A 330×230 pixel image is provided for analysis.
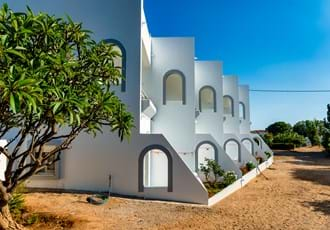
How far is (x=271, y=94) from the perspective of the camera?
1700 inches

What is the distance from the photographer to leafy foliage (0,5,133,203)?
4.59m

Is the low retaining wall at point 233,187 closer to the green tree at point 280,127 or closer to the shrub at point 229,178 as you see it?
the shrub at point 229,178

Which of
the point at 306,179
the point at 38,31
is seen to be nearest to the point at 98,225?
the point at 38,31

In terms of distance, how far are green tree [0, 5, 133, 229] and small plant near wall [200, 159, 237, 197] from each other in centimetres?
925

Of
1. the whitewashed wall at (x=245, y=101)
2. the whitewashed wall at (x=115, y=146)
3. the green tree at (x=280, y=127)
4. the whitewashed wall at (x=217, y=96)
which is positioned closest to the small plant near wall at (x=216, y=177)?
the whitewashed wall at (x=115, y=146)

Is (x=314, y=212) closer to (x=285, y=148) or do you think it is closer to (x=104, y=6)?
(x=104, y=6)

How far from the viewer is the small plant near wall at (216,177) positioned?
1538 cm

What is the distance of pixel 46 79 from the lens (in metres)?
5.43

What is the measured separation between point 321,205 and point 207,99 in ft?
41.6

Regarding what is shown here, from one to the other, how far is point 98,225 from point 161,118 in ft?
30.9

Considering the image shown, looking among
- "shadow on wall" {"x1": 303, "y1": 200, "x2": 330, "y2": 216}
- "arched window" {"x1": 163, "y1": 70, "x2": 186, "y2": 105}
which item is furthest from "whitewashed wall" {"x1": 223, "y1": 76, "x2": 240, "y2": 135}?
"shadow on wall" {"x1": 303, "y1": 200, "x2": 330, "y2": 216}

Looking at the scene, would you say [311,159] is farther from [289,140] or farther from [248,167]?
[248,167]

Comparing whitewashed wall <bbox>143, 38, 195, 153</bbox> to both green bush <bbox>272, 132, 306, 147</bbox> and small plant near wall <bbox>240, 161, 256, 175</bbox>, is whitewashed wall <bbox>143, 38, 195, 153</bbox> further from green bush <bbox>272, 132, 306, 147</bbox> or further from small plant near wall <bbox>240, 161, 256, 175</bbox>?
green bush <bbox>272, 132, 306, 147</bbox>

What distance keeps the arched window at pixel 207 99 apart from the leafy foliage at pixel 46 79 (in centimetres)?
1462
